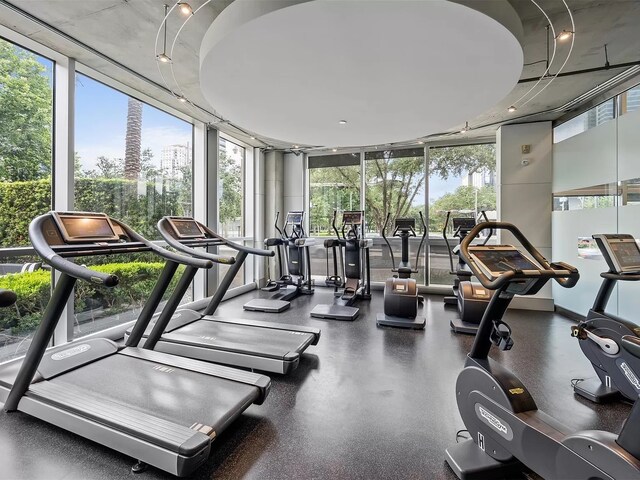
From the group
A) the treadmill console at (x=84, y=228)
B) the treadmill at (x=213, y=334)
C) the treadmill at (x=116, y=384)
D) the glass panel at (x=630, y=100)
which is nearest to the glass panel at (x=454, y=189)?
the glass panel at (x=630, y=100)

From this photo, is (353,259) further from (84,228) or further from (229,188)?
(84,228)

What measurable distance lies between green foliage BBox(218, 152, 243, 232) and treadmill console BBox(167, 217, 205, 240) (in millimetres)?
2513

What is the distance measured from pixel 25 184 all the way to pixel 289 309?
395cm

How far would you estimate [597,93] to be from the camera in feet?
14.6

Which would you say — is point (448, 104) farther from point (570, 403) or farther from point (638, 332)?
point (570, 403)

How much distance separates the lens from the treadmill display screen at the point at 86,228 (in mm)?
2533

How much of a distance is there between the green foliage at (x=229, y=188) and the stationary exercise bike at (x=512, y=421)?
18.2ft

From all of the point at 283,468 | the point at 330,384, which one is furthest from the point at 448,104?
the point at 283,468

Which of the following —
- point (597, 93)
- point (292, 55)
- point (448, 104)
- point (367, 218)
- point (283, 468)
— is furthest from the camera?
point (367, 218)

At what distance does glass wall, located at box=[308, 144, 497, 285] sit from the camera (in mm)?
6699

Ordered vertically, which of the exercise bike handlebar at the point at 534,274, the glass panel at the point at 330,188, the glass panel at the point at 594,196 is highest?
the glass panel at the point at 330,188

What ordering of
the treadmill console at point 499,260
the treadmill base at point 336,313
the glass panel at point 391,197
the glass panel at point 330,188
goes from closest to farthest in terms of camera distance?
the treadmill console at point 499,260 → the treadmill base at point 336,313 → the glass panel at point 391,197 → the glass panel at point 330,188

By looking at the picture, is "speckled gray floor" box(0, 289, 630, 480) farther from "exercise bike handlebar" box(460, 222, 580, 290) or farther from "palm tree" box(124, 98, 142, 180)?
"palm tree" box(124, 98, 142, 180)

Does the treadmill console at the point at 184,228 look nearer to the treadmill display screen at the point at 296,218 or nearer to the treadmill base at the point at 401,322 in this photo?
the treadmill base at the point at 401,322
